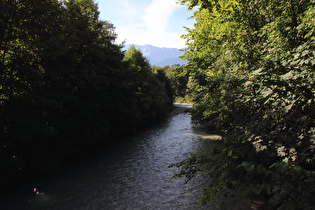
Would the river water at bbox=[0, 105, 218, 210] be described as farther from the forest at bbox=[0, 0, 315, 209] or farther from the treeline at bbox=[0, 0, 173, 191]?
the treeline at bbox=[0, 0, 173, 191]

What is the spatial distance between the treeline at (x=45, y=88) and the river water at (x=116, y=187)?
57.0 inches

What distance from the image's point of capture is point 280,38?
4.54m

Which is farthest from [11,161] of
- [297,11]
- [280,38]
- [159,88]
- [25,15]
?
[159,88]

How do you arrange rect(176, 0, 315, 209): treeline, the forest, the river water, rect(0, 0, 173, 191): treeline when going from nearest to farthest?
rect(176, 0, 315, 209): treeline, the forest, the river water, rect(0, 0, 173, 191): treeline

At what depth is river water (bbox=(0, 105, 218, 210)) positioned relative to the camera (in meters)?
8.34

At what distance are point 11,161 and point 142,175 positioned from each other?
6.20 metres

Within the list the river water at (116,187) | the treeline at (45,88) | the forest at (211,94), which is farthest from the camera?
the treeline at (45,88)

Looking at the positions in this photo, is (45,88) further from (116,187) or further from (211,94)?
(211,94)

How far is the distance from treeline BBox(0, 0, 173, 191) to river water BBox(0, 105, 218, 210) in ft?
4.75

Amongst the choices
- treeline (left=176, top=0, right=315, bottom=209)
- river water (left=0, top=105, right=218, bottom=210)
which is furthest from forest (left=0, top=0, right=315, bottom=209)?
river water (left=0, top=105, right=218, bottom=210)

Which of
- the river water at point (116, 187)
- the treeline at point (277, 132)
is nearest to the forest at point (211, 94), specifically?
the treeline at point (277, 132)

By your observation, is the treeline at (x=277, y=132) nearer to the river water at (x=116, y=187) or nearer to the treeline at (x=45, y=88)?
the river water at (x=116, y=187)

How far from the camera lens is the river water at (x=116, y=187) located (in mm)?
8336

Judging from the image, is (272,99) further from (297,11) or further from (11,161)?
(11,161)
